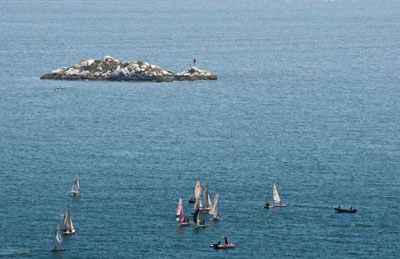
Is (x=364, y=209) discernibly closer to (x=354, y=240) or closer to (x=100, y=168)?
(x=354, y=240)

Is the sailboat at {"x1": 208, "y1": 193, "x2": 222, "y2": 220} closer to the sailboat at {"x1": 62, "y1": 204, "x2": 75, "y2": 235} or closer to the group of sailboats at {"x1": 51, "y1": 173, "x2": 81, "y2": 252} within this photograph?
the group of sailboats at {"x1": 51, "y1": 173, "x2": 81, "y2": 252}

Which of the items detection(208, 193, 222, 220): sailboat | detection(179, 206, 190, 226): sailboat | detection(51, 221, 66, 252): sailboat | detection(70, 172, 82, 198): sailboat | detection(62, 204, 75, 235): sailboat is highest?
detection(70, 172, 82, 198): sailboat

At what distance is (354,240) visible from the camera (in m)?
145

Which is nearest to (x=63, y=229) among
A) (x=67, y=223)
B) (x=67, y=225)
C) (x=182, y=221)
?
(x=67, y=225)

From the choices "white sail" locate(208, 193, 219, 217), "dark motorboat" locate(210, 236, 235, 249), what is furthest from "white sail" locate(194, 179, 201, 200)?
"dark motorboat" locate(210, 236, 235, 249)

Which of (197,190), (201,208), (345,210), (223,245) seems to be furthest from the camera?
(197,190)

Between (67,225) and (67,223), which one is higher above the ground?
(67,223)

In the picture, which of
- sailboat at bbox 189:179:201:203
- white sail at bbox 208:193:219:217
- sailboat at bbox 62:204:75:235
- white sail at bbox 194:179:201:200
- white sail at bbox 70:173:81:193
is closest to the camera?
sailboat at bbox 62:204:75:235

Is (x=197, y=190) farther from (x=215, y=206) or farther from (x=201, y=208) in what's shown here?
(x=215, y=206)

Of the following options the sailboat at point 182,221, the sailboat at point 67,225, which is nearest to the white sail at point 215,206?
the sailboat at point 182,221

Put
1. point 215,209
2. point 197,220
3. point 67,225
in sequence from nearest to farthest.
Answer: point 67,225
point 197,220
point 215,209

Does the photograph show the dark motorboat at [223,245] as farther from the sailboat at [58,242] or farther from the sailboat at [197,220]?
the sailboat at [58,242]

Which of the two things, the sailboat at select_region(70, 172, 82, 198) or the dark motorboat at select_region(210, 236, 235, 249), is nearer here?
the dark motorboat at select_region(210, 236, 235, 249)

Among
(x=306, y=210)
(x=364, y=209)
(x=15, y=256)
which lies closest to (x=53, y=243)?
(x=15, y=256)
